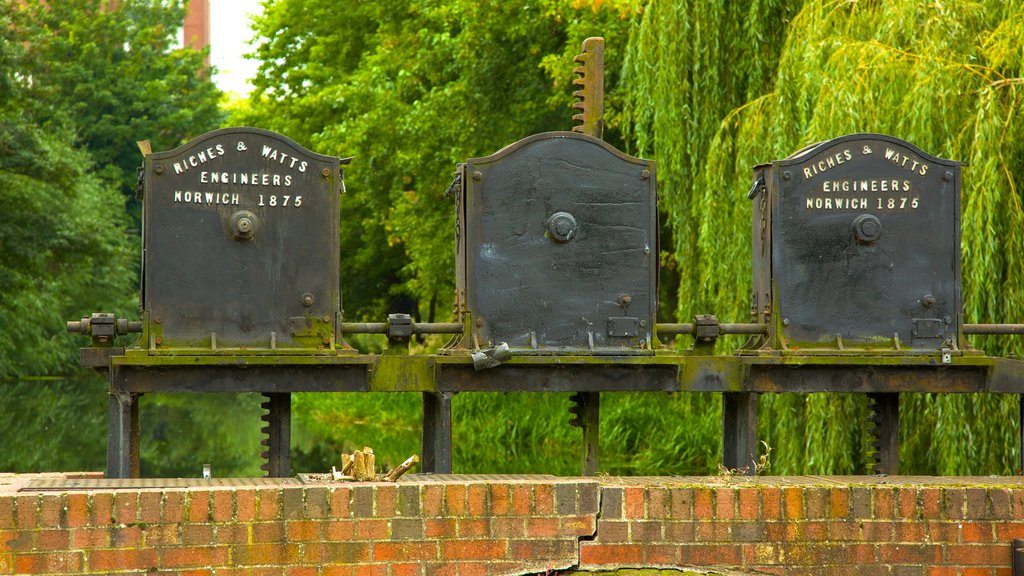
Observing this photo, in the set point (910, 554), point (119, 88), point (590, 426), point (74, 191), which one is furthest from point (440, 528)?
point (119, 88)

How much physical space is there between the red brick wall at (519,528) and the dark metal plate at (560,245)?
205 centimetres

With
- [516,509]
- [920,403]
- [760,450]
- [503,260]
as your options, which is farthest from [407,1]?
[516,509]

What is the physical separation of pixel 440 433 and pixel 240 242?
162 cm

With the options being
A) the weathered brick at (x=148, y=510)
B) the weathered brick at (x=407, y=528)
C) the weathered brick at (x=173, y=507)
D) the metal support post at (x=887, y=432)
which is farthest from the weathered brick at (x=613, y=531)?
the metal support post at (x=887, y=432)

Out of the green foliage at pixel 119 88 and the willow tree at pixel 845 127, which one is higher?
the green foliage at pixel 119 88

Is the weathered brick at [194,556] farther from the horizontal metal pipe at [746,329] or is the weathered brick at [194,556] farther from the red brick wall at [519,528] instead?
the horizontal metal pipe at [746,329]

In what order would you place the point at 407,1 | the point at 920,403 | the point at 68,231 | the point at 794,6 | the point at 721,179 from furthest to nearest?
1. the point at 68,231
2. the point at 407,1
3. the point at 794,6
4. the point at 721,179
5. the point at 920,403

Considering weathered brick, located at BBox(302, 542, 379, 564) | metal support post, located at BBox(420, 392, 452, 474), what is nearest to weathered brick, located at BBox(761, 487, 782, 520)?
weathered brick, located at BBox(302, 542, 379, 564)

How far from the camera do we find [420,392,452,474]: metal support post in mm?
8680

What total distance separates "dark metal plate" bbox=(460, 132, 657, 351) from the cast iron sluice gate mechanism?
0.01 meters

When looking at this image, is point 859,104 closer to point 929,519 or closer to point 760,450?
point 760,450

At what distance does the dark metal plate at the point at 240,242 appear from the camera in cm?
819

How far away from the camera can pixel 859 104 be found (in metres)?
12.1

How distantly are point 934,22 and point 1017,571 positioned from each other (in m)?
6.78
